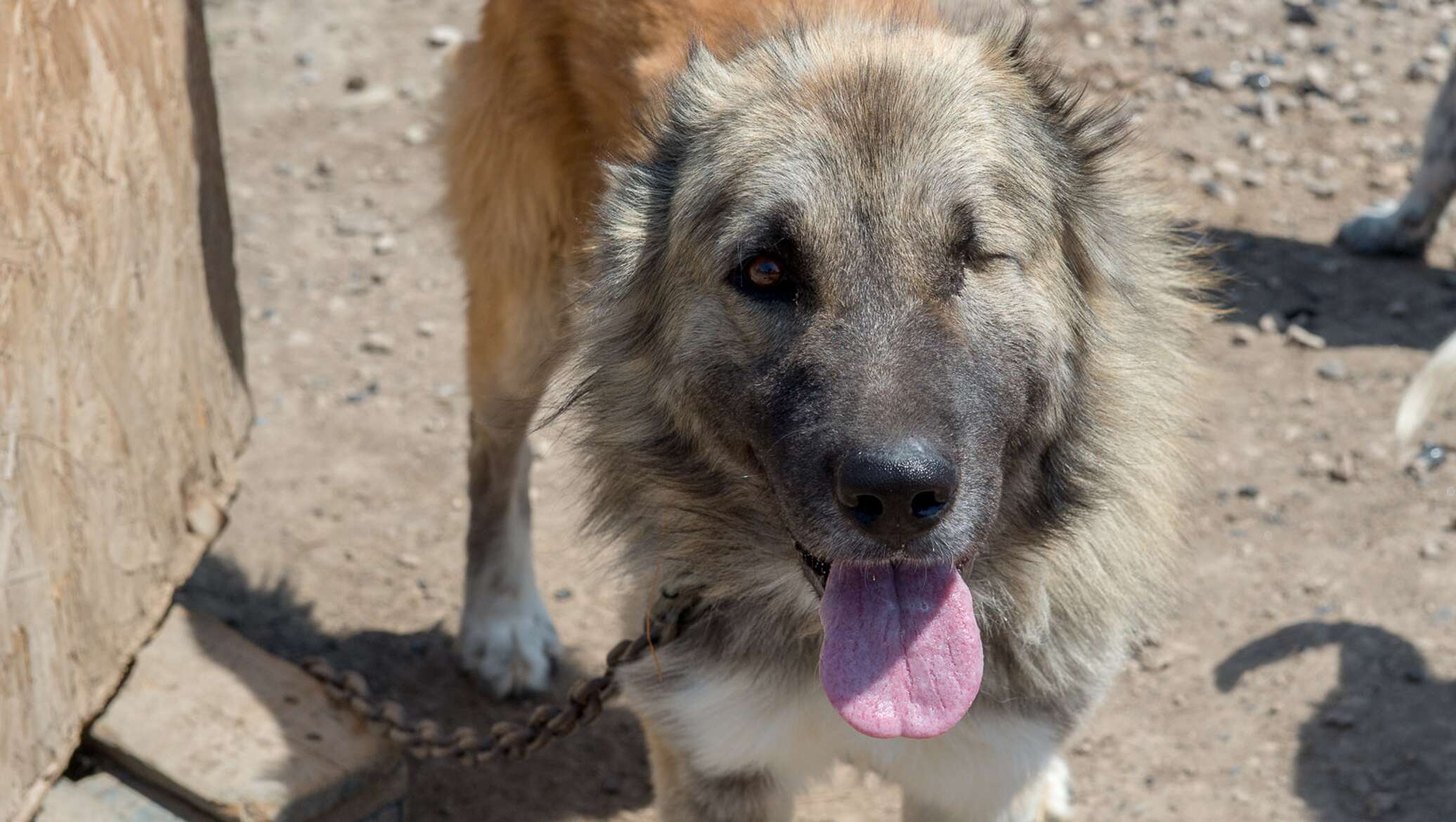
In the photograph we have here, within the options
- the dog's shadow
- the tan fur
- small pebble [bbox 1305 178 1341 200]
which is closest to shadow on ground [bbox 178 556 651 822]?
the dog's shadow

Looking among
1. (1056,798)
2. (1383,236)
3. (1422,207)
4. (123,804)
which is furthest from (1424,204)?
(123,804)

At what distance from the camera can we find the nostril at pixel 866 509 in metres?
2.25

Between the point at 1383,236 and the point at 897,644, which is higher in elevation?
the point at 897,644

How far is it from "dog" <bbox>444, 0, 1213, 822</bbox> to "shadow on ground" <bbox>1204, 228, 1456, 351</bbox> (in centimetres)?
256

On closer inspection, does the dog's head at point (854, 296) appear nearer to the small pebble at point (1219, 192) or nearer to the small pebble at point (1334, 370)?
the small pebble at point (1334, 370)

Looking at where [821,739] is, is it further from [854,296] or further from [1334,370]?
[1334,370]

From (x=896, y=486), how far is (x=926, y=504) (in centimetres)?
8

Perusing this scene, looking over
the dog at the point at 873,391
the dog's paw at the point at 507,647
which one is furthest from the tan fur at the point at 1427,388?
the dog's paw at the point at 507,647

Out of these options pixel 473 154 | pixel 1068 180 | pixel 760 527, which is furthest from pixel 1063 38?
pixel 760 527

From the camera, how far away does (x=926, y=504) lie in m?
2.27

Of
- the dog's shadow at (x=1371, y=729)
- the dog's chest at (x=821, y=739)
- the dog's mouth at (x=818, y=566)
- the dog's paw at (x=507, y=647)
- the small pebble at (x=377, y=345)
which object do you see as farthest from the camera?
the small pebble at (x=377, y=345)

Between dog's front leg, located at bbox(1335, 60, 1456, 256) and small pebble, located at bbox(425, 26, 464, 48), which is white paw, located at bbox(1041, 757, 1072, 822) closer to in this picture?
dog's front leg, located at bbox(1335, 60, 1456, 256)

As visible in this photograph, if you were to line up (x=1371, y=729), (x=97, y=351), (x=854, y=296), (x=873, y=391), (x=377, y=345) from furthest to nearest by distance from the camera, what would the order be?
(x=377, y=345)
(x=1371, y=729)
(x=97, y=351)
(x=854, y=296)
(x=873, y=391)

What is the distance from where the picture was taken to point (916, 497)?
7.36ft
